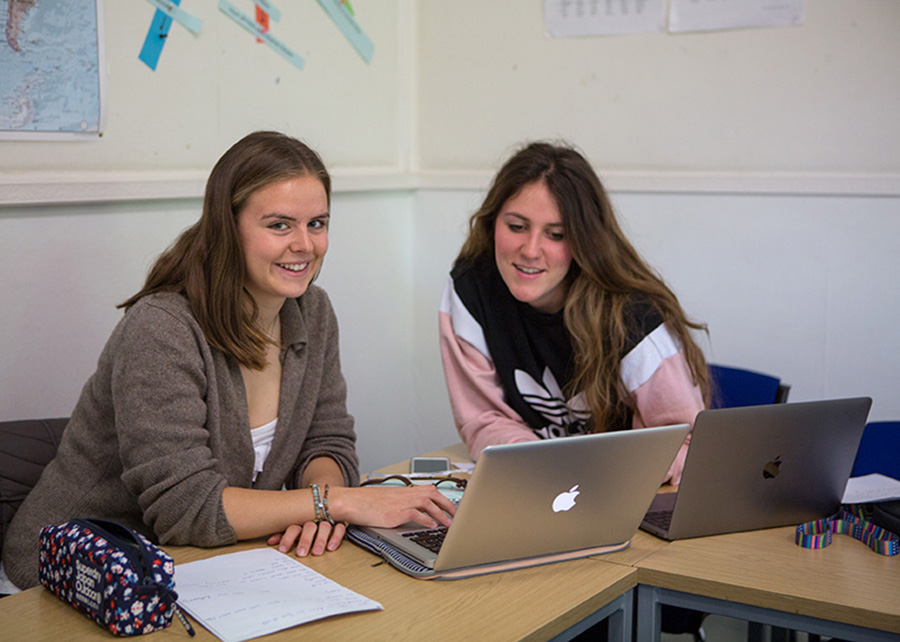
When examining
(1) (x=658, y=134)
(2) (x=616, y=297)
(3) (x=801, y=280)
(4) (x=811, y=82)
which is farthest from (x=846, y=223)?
(2) (x=616, y=297)

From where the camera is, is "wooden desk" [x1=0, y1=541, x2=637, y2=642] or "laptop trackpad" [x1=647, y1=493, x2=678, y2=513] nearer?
"wooden desk" [x1=0, y1=541, x2=637, y2=642]

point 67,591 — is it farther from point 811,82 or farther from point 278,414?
point 811,82

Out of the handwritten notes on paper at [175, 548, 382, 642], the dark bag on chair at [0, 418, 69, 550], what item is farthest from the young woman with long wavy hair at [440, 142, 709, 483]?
the dark bag on chair at [0, 418, 69, 550]

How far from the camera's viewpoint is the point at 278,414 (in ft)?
5.90

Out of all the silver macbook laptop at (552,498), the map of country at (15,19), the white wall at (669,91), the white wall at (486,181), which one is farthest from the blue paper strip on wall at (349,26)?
the silver macbook laptop at (552,498)

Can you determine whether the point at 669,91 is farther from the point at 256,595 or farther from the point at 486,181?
the point at 256,595

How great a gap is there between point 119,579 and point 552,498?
60 centimetres

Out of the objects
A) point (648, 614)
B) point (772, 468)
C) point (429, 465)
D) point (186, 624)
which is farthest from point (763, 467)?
point (186, 624)

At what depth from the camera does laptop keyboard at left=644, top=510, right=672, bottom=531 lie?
5.40 feet

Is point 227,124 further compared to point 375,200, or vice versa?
point 375,200

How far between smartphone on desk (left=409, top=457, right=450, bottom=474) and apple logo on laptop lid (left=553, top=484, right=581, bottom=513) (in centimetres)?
55

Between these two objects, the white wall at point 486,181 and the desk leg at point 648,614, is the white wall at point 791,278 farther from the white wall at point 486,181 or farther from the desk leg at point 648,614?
the desk leg at point 648,614

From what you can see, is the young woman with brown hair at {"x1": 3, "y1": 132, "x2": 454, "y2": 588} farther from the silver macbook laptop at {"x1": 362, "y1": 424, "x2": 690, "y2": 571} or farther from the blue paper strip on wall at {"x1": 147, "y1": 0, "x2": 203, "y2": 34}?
the blue paper strip on wall at {"x1": 147, "y1": 0, "x2": 203, "y2": 34}

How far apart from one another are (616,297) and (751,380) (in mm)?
444
